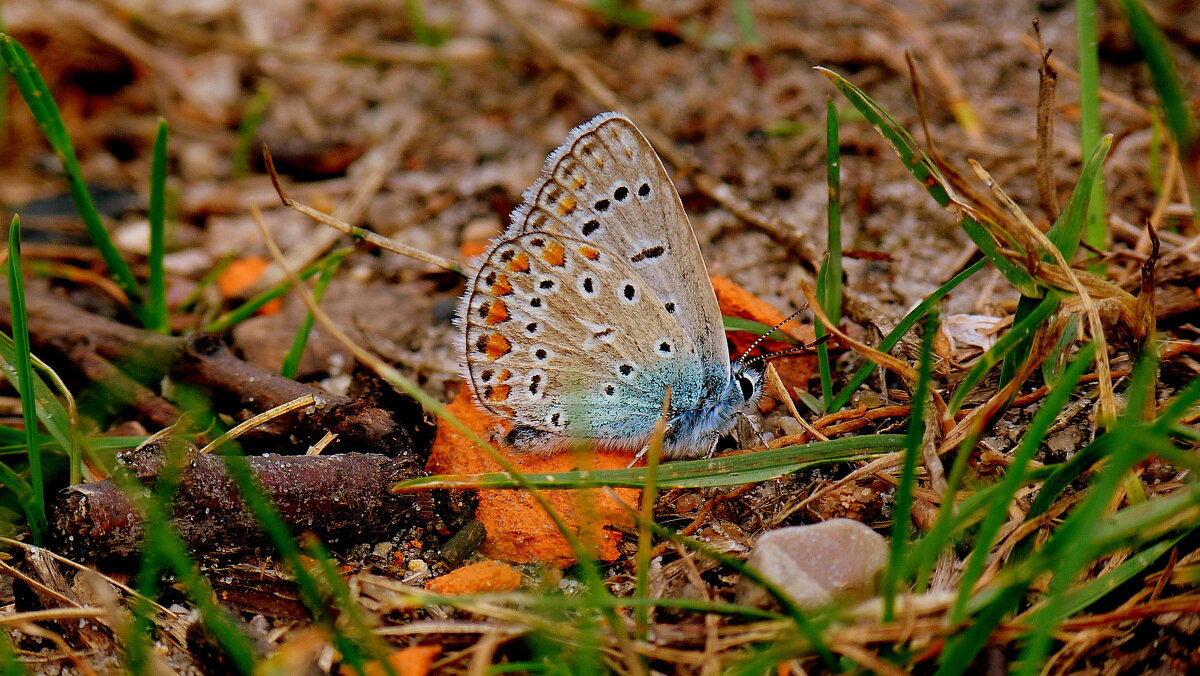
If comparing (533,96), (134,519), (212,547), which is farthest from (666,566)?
(533,96)

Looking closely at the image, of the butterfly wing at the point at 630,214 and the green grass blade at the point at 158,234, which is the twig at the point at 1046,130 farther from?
the green grass blade at the point at 158,234

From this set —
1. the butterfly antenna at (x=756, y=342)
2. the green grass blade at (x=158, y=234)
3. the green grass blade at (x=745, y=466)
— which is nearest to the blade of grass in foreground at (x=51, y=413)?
the green grass blade at (x=158, y=234)

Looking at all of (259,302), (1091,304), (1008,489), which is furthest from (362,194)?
(1008,489)

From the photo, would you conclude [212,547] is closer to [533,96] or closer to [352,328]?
[352,328]

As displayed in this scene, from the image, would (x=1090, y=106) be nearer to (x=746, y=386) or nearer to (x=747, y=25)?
(x=746, y=386)

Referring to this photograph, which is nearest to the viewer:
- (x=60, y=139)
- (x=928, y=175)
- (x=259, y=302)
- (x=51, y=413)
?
(x=928, y=175)

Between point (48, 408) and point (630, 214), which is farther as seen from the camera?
point (630, 214)

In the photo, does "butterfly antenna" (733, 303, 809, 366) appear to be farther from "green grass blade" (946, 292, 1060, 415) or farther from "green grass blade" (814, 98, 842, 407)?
"green grass blade" (946, 292, 1060, 415)
